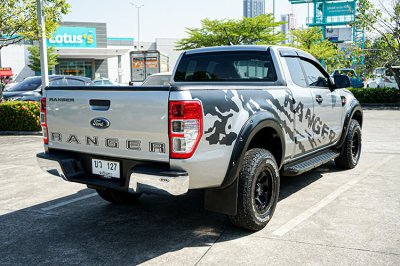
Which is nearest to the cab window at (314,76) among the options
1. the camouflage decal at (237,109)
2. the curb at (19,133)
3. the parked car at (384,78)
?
the camouflage decal at (237,109)

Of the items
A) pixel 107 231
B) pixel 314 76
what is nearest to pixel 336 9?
pixel 314 76

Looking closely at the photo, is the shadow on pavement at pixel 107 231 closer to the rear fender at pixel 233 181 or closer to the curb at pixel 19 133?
the rear fender at pixel 233 181

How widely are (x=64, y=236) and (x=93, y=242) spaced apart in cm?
37

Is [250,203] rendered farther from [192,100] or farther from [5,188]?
[5,188]

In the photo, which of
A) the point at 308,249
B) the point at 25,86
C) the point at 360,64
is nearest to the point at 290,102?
the point at 308,249

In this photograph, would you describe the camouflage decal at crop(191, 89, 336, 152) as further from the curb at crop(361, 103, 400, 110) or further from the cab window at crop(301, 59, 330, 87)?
the curb at crop(361, 103, 400, 110)

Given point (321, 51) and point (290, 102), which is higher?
point (321, 51)

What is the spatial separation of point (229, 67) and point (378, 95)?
56.0 feet

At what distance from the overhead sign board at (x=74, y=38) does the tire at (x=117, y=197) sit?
44.1 metres

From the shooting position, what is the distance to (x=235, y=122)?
3648 mm

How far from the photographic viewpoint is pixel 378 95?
786 inches

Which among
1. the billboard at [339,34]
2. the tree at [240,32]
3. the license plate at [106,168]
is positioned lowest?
the license plate at [106,168]

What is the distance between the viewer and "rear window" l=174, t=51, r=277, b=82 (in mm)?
4906

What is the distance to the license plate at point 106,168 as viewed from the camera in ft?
12.0
